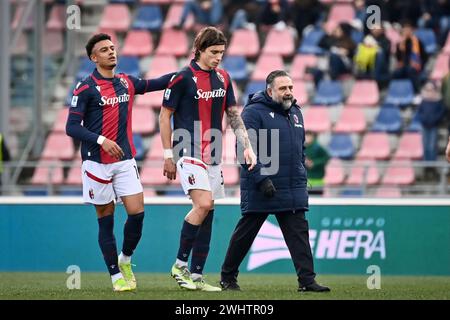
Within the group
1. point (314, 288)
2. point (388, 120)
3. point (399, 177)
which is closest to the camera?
point (314, 288)

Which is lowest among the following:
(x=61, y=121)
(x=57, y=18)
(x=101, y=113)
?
(x=61, y=121)

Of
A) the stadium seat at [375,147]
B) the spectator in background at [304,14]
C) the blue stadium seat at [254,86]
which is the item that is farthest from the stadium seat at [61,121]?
the stadium seat at [375,147]

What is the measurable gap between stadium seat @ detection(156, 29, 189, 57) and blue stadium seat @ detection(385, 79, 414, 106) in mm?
3975

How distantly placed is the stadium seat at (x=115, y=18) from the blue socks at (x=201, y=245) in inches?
496

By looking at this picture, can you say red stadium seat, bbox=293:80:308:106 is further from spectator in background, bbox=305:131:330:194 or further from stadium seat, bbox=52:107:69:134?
stadium seat, bbox=52:107:69:134

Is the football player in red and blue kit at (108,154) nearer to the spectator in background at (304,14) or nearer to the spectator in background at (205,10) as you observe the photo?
the spectator in background at (205,10)

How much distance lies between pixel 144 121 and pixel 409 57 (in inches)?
187

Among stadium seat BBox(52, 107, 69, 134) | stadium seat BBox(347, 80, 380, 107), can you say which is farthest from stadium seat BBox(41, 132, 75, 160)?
stadium seat BBox(347, 80, 380, 107)

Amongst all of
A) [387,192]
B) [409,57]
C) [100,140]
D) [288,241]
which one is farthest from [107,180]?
[409,57]

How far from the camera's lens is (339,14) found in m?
23.1

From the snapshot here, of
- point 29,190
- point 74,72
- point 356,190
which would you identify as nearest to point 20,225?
point 29,190

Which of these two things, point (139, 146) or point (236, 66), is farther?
point (236, 66)

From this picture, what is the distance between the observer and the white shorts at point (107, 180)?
1123cm

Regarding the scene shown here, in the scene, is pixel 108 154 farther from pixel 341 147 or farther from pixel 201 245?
pixel 341 147
